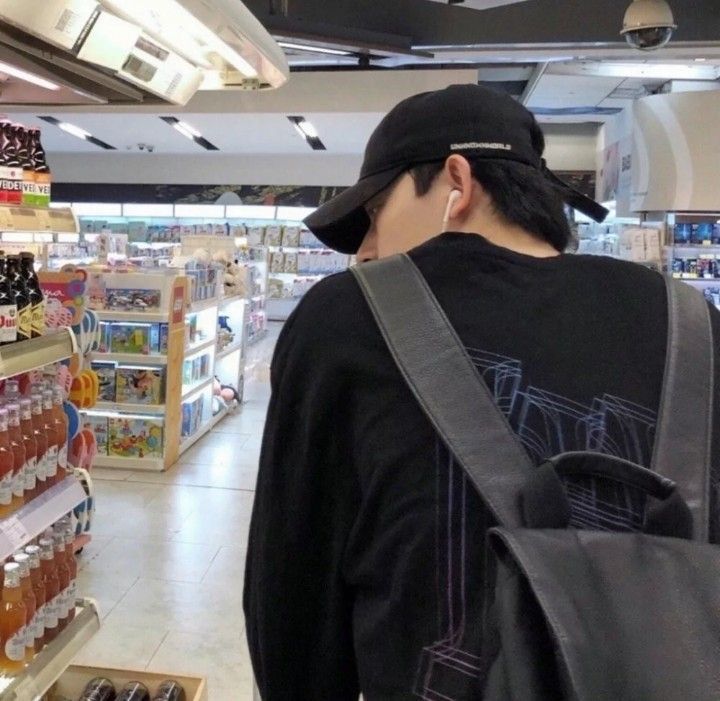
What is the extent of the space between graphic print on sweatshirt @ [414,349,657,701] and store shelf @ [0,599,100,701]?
1.44 meters

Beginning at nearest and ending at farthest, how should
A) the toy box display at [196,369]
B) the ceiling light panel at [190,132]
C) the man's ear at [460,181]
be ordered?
the man's ear at [460,181] < the toy box display at [196,369] < the ceiling light panel at [190,132]

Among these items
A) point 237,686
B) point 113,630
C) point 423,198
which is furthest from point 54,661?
point 423,198

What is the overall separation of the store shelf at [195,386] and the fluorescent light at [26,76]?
11.6ft

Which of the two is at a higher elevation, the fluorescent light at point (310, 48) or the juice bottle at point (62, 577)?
the fluorescent light at point (310, 48)

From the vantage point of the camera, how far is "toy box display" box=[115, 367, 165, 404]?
5.51m

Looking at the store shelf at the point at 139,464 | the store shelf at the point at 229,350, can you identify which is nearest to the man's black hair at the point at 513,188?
the store shelf at the point at 139,464

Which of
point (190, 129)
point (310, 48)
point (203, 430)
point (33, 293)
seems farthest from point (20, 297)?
point (190, 129)

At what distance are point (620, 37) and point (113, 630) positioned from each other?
6461mm

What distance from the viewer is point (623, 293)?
2.89 ft

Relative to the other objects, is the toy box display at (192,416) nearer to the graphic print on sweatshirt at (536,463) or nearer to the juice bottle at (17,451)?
the juice bottle at (17,451)

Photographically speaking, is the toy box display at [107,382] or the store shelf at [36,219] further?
the toy box display at [107,382]

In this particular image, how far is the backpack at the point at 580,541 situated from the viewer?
64cm

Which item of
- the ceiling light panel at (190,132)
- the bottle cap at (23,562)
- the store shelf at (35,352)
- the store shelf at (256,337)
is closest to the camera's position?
the store shelf at (35,352)

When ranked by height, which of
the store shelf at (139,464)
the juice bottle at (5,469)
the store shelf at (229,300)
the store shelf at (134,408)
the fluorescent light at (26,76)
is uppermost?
the fluorescent light at (26,76)
